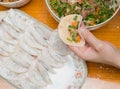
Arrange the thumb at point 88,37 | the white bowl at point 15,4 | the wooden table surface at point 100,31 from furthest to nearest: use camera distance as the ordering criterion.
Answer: the white bowl at point 15,4
the wooden table surface at point 100,31
the thumb at point 88,37

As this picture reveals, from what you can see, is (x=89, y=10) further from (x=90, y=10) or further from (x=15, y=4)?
(x=15, y=4)

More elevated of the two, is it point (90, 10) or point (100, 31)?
point (90, 10)

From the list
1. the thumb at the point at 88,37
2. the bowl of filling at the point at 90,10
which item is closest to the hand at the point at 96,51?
the thumb at the point at 88,37

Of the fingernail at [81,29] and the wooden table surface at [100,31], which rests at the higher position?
the fingernail at [81,29]

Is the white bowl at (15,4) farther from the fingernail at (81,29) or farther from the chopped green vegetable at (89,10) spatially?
the fingernail at (81,29)

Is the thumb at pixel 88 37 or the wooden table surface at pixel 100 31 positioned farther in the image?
the wooden table surface at pixel 100 31

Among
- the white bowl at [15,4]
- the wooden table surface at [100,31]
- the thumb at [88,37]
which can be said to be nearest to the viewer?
the thumb at [88,37]

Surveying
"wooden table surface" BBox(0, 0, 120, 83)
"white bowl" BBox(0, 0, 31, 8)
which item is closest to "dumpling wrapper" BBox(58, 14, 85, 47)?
"wooden table surface" BBox(0, 0, 120, 83)

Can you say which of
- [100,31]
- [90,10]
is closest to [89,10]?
[90,10]
